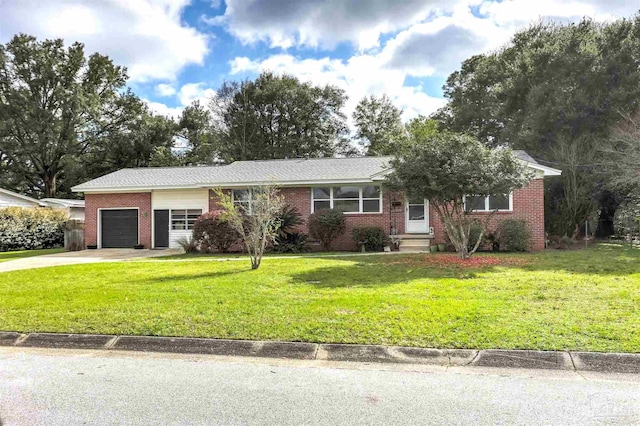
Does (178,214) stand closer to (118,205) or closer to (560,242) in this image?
(118,205)

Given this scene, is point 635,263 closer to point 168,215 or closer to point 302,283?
point 302,283

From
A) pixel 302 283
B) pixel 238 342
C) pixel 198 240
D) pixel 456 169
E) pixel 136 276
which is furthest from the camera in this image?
pixel 198 240

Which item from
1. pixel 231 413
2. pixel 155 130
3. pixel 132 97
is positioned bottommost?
pixel 231 413

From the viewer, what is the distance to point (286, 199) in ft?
59.5

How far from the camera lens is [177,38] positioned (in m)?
10.9

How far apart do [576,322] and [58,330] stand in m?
6.55

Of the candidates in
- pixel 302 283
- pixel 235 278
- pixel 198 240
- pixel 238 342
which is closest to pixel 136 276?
pixel 235 278

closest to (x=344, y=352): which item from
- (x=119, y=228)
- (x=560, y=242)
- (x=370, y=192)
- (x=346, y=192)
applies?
(x=370, y=192)

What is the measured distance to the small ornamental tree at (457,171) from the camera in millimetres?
10867

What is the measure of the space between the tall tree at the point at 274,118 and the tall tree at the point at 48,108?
9977mm

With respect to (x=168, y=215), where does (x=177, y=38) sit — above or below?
above

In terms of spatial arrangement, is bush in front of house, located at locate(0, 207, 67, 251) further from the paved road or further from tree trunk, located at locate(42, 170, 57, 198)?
the paved road

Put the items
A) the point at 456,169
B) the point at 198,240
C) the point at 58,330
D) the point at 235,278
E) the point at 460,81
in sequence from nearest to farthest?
the point at 58,330, the point at 235,278, the point at 456,169, the point at 198,240, the point at 460,81

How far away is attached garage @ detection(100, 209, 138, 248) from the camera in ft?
65.5
